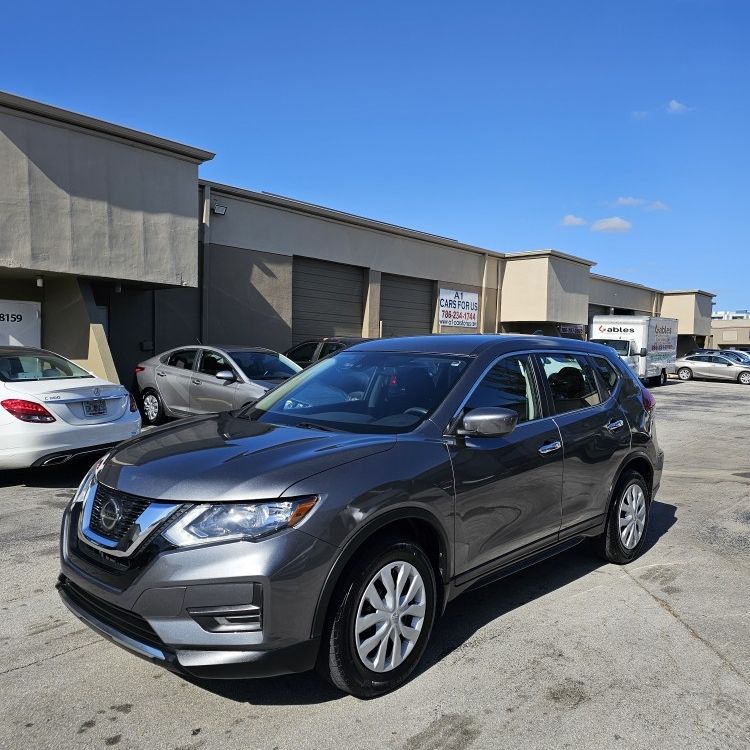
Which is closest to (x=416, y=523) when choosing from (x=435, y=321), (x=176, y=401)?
(x=176, y=401)

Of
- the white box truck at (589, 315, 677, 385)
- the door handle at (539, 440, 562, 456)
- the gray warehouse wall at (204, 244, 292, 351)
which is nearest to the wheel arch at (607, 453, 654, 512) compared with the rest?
the door handle at (539, 440, 562, 456)

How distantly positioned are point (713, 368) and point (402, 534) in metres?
33.4

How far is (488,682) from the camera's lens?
10.8 ft

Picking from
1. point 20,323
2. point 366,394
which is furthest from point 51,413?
point 20,323

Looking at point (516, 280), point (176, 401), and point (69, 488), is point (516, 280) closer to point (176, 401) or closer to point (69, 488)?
point (176, 401)

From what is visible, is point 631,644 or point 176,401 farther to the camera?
point 176,401

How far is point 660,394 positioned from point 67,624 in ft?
77.6

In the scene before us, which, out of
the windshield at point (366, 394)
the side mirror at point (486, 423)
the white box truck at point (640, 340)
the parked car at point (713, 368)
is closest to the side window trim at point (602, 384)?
the windshield at point (366, 394)

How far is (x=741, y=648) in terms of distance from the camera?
3.72 metres

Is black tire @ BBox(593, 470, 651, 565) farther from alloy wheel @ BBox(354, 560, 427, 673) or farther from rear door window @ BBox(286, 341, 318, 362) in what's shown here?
rear door window @ BBox(286, 341, 318, 362)

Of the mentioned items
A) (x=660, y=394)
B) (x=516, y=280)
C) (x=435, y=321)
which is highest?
(x=516, y=280)

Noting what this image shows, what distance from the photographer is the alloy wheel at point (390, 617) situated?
9.89ft

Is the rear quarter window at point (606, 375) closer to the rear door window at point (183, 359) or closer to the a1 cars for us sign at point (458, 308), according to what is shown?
the rear door window at point (183, 359)

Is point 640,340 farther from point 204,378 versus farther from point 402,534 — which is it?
point 402,534
